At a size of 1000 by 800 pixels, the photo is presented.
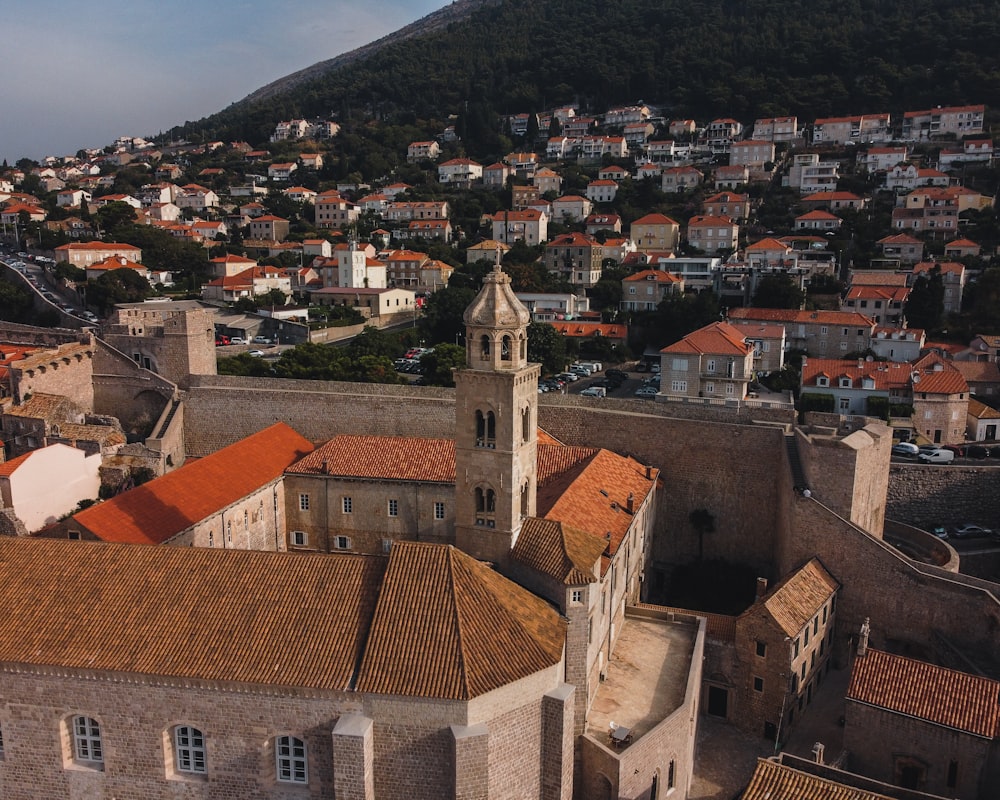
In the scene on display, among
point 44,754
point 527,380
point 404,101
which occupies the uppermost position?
point 404,101

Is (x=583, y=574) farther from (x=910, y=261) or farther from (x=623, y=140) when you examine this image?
(x=623, y=140)

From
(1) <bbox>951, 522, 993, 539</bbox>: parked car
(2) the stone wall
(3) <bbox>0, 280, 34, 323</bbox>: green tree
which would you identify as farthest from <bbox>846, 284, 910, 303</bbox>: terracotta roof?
(3) <bbox>0, 280, 34, 323</bbox>: green tree

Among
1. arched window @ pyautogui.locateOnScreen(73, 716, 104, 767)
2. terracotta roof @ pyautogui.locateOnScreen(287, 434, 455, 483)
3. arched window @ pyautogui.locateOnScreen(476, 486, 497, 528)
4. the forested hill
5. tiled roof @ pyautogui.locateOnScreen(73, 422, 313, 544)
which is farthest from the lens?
the forested hill

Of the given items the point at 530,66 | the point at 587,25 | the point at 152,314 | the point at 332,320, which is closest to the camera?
the point at 152,314

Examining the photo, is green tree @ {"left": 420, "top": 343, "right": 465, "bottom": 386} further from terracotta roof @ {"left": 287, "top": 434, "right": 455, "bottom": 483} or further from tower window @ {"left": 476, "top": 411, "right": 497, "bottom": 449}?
tower window @ {"left": 476, "top": 411, "right": 497, "bottom": 449}

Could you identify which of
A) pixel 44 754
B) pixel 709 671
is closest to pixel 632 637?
pixel 709 671

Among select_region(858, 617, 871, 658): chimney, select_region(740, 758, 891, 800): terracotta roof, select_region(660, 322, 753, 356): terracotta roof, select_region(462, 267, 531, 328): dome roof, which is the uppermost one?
select_region(462, 267, 531, 328): dome roof

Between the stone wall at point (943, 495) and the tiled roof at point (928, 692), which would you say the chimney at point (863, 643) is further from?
the stone wall at point (943, 495)
